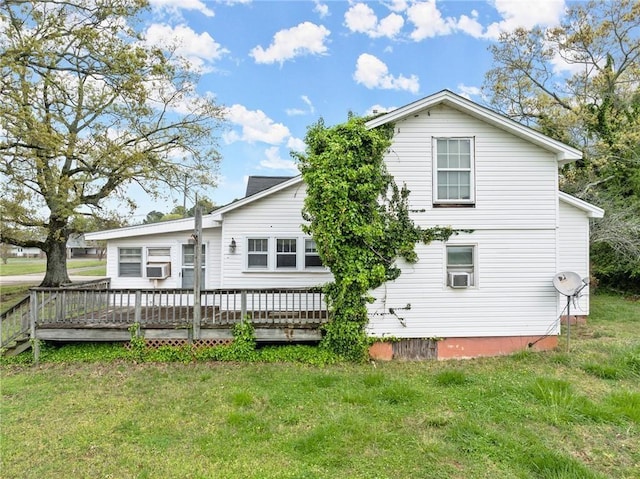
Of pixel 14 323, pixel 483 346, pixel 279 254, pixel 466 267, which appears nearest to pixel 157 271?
pixel 14 323

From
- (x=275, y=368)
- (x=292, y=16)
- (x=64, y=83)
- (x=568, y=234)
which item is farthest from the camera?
(x=64, y=83)

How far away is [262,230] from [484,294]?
6144mm

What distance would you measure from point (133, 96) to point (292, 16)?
7.98 m

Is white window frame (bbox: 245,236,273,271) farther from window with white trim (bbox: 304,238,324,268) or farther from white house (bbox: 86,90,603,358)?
white house (bbox: 86,90,603,358)

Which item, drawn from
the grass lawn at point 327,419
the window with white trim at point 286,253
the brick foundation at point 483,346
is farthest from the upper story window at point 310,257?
the brick foundation at point 483,346

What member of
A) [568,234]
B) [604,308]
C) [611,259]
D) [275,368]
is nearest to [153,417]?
[275,368]

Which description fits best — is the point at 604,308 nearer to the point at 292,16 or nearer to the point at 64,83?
the point at 292,16

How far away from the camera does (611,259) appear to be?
15.7 metres

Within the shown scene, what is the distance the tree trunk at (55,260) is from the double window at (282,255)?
40.0 feet

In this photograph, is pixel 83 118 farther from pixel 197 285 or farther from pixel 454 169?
pixel 454 169

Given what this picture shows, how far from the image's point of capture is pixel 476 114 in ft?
25.1

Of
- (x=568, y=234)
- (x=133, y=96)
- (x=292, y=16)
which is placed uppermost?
(x=292, y=16)

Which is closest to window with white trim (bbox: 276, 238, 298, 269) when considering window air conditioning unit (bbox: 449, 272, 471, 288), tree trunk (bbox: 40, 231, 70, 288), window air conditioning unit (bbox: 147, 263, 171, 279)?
window air conditioning unit (bbox: 147, 263, 171, 279)

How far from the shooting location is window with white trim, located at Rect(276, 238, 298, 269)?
384 inches
